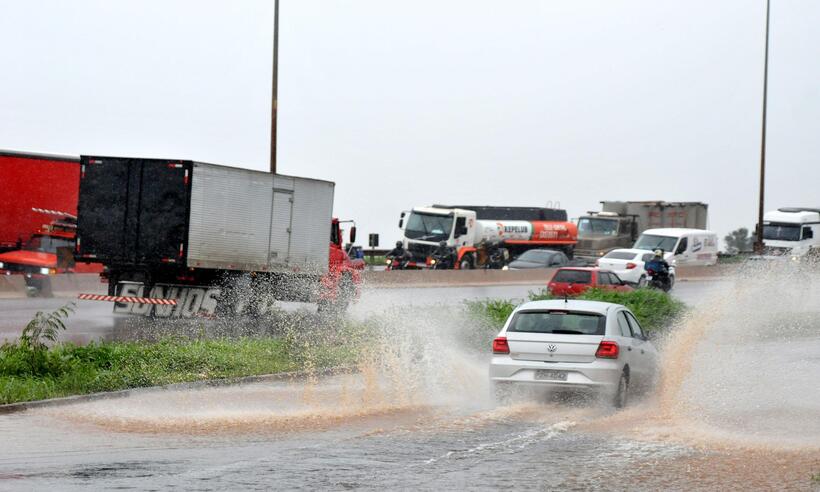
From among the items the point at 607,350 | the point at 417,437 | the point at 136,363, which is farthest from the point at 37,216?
the point at 417,437

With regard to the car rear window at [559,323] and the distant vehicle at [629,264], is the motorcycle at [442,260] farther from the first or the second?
the car rear window at [559,323]

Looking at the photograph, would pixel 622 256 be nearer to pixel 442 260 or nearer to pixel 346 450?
pixel 442 260

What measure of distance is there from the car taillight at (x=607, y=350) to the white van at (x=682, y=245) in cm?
4290

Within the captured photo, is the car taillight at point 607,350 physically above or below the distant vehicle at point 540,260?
below

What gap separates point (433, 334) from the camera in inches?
978

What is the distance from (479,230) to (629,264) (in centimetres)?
1186

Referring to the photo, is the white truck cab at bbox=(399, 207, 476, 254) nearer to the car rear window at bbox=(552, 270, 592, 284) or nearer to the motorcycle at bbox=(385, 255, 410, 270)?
the motorcycle at bbox=(385, 255, 410, 270)

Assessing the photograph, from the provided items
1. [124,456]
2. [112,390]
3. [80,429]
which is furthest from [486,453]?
[112,390]

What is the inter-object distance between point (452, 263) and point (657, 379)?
40.4 meters

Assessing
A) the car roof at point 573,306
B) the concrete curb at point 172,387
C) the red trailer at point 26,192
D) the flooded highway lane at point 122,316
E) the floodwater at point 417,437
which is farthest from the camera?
the red trailer at point 26,192

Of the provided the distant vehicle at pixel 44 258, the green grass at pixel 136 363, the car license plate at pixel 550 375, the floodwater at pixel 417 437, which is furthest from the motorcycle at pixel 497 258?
the car license plate at pixel 550 375

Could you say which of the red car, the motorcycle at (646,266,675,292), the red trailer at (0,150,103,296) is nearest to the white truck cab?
the motorcycle at (646,266,675,292)

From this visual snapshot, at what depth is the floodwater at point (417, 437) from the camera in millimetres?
11141

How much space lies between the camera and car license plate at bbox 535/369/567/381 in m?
16.3
